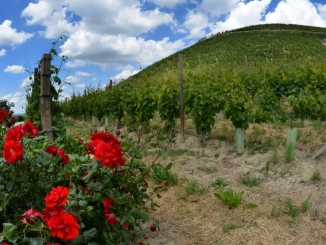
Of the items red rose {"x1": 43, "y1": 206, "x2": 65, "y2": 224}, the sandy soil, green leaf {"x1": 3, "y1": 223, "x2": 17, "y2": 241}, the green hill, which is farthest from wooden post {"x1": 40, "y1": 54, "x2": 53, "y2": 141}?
red rose {"x1": 43, "y1": 206, "x2": 65, "y2": 224}

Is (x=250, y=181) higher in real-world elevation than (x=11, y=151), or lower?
lower

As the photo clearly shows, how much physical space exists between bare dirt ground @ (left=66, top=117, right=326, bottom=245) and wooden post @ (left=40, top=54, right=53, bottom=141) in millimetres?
1593

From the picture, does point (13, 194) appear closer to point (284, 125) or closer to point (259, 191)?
point (259, 191)

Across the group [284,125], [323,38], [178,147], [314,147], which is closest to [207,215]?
[314,147]

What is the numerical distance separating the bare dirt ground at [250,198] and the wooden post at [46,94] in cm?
159

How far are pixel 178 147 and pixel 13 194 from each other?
16.8ft

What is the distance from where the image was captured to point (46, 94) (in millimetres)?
4793

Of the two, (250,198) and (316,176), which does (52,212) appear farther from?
(316,176)

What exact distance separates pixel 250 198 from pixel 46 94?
9.43 ft

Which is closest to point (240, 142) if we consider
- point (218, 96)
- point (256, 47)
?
point (218, 96)

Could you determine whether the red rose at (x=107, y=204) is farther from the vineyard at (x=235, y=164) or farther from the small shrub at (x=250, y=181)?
the small shrub at (x=250, y=181)

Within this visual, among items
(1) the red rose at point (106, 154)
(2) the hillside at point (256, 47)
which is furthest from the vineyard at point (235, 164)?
(2) the hillside at point (256, 47)

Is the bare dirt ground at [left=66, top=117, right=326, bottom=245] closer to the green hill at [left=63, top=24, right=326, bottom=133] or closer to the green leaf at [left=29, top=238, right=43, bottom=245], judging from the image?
the green hill at [left=63, top=24, right=326, bottom=133]

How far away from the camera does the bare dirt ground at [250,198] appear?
11.7 feet
